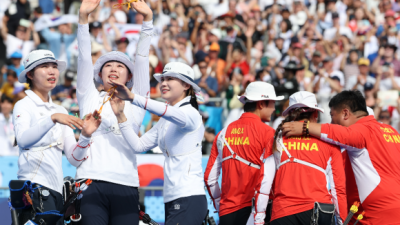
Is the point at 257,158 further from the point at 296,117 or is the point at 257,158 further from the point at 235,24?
the point at 235,24

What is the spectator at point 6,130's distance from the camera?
31.7 feet

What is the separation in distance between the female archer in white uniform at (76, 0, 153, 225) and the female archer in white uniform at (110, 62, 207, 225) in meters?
0.18

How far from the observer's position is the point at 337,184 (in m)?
5.00

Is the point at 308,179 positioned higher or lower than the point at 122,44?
lower

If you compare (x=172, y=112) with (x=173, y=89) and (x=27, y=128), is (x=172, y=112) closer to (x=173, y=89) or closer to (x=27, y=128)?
(x=173, y=89)

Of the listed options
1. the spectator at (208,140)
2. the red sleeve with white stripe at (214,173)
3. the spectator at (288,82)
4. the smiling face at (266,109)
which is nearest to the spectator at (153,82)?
the spectator at (208,140)

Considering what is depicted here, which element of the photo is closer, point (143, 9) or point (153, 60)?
point (143, 9)

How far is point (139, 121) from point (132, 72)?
0.52 metres

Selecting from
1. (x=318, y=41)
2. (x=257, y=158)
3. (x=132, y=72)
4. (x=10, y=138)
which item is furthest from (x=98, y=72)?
(x=318, y=41)

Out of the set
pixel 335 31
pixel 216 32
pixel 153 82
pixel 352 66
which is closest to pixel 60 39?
pixel 153 82

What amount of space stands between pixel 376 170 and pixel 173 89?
2168 millimetres

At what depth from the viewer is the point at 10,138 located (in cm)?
984

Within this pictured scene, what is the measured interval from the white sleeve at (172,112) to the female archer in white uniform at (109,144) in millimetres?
540

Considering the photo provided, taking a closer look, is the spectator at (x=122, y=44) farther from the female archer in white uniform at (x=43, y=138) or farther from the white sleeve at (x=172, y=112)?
the white sleeve at (x=172, y=112)
